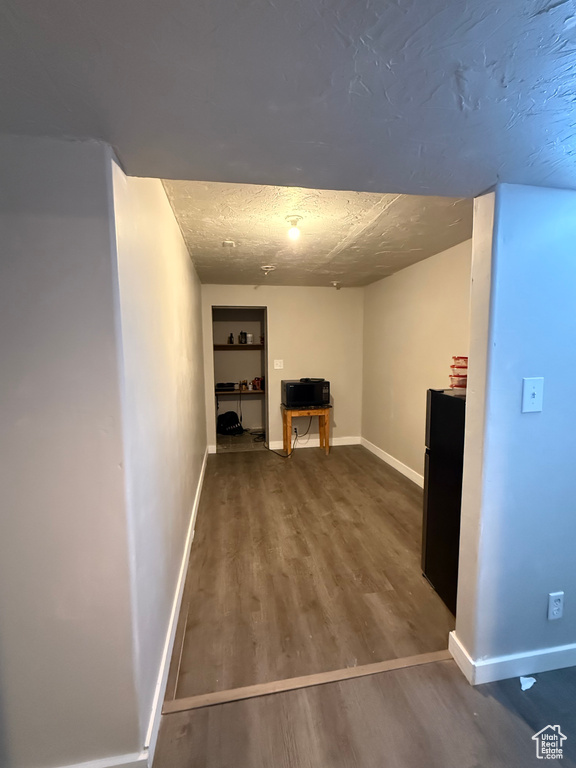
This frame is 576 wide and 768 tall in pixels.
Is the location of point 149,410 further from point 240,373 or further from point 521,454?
point 240,373

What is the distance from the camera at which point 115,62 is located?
2.10 ft

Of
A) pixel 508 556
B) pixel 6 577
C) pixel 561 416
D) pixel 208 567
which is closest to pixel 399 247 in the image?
pixel 561 416

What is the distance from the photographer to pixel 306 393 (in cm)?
402

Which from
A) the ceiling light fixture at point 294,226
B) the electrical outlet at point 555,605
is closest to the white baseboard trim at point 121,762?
the electrical outlet at point 555,605

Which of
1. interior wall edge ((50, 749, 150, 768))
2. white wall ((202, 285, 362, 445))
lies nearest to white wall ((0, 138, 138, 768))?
interior wall edge ((50, 749, 150, 768))

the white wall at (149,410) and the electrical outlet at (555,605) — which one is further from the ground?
the white wall at (149,410)

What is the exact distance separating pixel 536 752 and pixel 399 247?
2.75m

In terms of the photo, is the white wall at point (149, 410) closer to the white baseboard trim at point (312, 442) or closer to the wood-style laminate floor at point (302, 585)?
the wood-style laminate floor at point (302, 585)

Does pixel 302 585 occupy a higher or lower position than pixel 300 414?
lower

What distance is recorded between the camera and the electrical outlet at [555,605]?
1.36m

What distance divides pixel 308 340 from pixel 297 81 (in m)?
3.61

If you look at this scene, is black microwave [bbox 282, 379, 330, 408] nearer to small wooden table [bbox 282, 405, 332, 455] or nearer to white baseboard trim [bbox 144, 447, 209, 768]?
small wooden table [bbox 282, 405, 332, 455]

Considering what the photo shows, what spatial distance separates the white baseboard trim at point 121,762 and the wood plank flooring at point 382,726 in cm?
8

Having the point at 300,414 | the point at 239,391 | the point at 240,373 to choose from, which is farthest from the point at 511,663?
the point at 240,373
